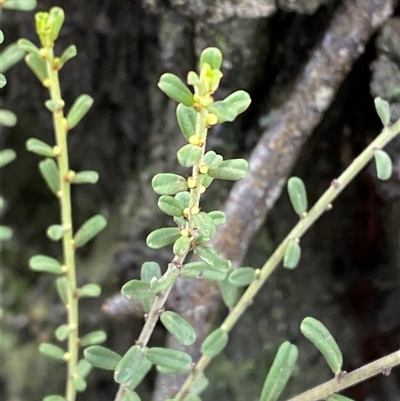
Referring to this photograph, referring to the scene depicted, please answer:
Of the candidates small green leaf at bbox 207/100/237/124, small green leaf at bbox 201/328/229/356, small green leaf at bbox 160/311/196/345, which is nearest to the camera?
small green leaf at bbox 207/100/237/124

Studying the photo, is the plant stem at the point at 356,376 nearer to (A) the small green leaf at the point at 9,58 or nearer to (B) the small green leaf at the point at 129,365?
(B) the small green leaf at the point at 129,365

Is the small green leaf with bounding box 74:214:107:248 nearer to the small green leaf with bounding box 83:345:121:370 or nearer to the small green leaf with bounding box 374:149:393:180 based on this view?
the small green leaf with bounding box 83:345:121:370

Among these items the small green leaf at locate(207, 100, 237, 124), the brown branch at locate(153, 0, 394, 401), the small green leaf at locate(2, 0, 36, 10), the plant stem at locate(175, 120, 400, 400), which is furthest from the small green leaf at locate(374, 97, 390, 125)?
the small green leaf at locate(2, 0, 36, 10)

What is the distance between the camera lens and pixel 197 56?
2.06 feet

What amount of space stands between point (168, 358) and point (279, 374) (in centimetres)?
9

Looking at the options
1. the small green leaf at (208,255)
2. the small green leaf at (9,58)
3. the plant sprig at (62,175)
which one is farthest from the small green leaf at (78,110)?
the small green leaf at (208,255)

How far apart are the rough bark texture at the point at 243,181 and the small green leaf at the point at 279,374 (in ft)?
0.63

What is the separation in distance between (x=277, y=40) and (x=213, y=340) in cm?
36

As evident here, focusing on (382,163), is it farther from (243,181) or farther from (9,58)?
(9,58)

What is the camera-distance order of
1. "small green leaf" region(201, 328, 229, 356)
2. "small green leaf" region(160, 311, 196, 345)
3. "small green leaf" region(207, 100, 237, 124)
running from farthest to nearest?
"small green leaf" region(201, 328, 229, 356) → "small green leaf" region(160, 311, 196, 345) → "small green leaf" region(207, 100, 237, 124)

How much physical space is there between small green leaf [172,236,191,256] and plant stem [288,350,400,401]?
166 millimetres

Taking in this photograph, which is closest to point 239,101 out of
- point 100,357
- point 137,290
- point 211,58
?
point 211,58

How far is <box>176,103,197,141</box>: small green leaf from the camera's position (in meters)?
0.32

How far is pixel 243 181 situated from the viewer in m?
0.62
